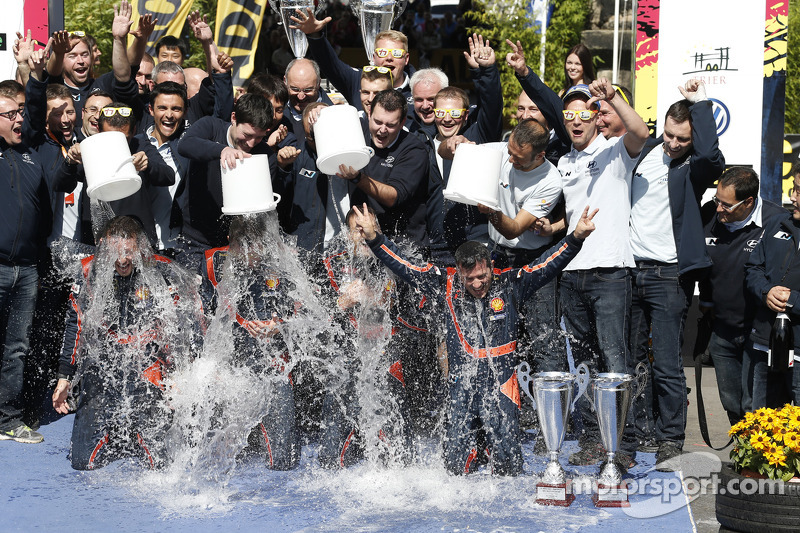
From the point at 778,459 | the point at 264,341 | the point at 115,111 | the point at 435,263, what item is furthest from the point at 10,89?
the point at 778,459

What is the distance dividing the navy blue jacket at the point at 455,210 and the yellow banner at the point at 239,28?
4939 millimetres

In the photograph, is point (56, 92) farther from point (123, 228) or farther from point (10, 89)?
point (123, 228)

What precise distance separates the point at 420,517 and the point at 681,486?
1543 mm

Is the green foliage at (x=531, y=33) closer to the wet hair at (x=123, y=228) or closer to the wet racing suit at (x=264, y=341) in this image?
the wet racing suit at (x=264, y=341)

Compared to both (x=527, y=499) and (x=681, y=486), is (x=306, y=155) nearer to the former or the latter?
(x=527, y=499)

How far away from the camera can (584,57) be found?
23.4ft

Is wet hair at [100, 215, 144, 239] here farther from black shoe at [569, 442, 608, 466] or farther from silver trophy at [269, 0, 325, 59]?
black shoe at [569, 442, 608, 466]

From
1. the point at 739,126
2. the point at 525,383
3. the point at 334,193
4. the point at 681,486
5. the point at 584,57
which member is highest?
the point at 584,57

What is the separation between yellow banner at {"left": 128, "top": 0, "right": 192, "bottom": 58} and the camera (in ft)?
32.3

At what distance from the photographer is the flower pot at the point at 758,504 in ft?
14.4

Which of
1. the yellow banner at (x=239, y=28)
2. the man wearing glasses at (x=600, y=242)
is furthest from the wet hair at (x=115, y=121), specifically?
the yellow banner at (x=239, y=28)

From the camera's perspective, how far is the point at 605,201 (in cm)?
Answer: 579

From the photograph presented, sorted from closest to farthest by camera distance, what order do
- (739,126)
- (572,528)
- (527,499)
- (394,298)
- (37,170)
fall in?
(572,528), (527,499), (394,298), (37,170), (739,126)

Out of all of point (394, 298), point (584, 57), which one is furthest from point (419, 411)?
point (584, 57)
